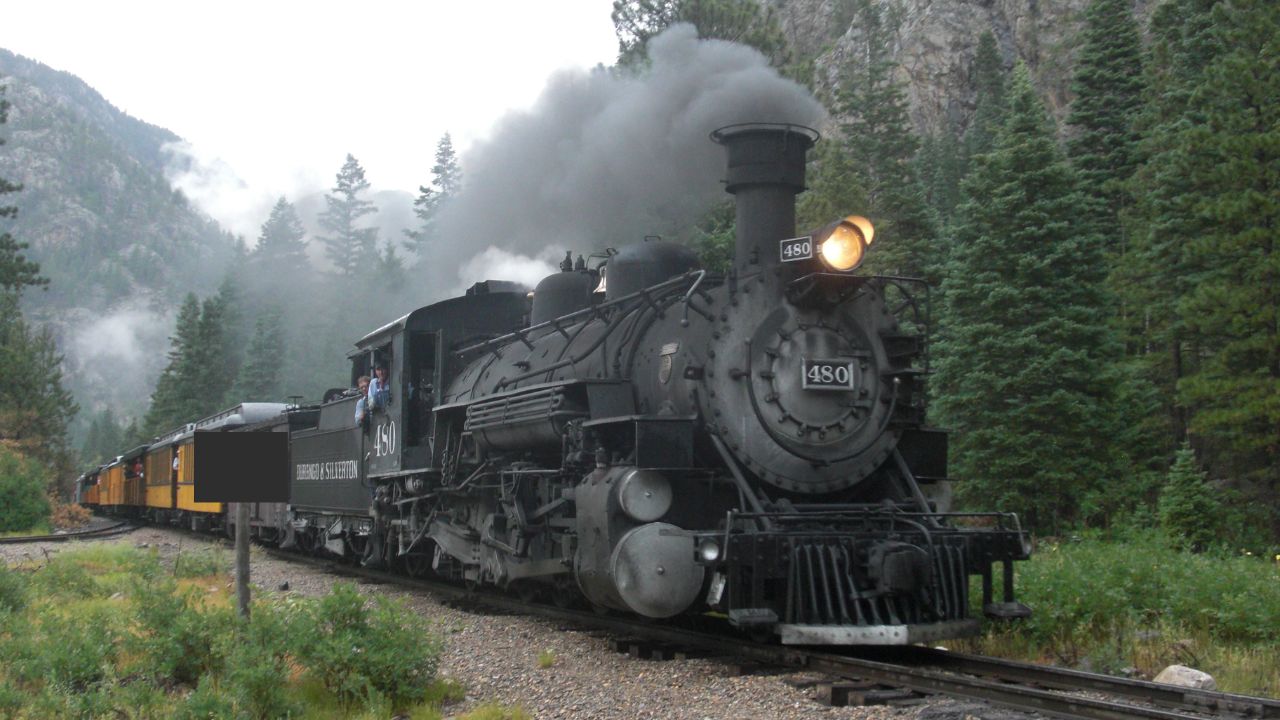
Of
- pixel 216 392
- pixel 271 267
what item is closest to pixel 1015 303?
pixel 216 392

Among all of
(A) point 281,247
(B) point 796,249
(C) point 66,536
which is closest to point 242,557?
(B) point 796,249

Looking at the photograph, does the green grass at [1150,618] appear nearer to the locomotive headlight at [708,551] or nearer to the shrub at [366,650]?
Result: the locomotive headlight at [708,551]

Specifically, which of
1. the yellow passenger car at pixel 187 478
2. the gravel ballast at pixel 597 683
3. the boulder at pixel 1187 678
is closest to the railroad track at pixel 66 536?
the yellow passenger car at pixel 187 478

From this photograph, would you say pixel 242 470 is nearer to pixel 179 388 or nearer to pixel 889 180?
pixel 889 180

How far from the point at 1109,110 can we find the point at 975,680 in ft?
111

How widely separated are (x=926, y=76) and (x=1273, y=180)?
5782 cm

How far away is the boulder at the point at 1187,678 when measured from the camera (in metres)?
7.29

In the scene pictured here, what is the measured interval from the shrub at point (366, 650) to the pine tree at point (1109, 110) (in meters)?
29.3

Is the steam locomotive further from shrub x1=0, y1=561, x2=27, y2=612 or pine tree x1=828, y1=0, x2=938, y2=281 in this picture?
pine tree x1=828, y1=0, x2=938, y2=281

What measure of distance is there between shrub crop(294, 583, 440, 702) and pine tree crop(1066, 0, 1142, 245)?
2934cm

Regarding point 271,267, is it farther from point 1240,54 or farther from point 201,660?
point 201,660

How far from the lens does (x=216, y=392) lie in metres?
63.7

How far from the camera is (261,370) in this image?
63.3 metres

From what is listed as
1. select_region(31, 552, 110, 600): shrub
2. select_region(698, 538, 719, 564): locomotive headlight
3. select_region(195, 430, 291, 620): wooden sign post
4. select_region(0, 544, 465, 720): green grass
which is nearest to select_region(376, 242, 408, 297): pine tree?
select_region(31, 552, 110, 600): shrub
